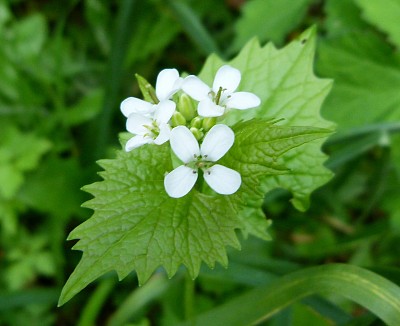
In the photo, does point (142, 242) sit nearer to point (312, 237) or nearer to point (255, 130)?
point (255, 130)

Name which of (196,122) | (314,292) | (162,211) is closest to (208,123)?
(196,122)

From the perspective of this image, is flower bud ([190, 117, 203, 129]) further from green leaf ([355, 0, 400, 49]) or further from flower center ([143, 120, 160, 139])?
green leaf ([355, 0, 400, 49])

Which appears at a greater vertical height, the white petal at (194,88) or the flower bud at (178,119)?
the white petal at (194,88)

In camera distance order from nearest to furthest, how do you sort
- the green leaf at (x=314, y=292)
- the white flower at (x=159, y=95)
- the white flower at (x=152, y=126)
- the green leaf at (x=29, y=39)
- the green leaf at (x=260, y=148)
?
the green leaf at (x=260, y=148), the white flower at (x=152, y=126), the white flower at (x=159, y=95), the green leaf at (x=314, y=292), the green leaf at (x=29, y=39)

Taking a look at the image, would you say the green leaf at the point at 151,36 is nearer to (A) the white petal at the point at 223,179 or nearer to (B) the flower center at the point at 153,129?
(B) the flower center at the point at 153,129

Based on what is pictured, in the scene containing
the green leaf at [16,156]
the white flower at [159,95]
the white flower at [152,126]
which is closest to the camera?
the white flower at [152,126]

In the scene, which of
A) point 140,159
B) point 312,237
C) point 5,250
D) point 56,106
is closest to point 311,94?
point 140,159

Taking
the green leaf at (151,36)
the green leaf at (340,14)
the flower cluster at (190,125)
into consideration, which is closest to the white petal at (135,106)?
the flower cluster at (190,125)
